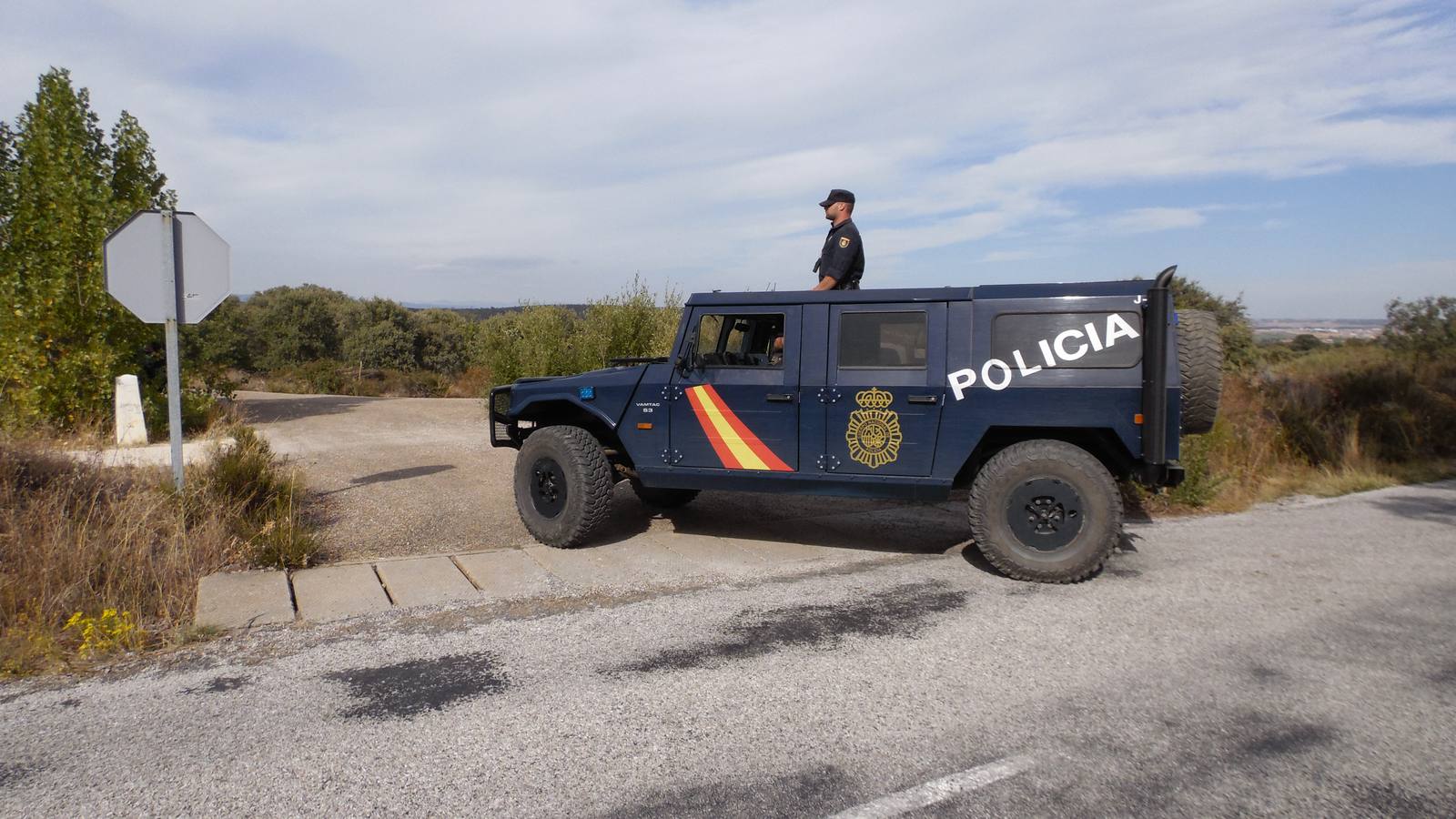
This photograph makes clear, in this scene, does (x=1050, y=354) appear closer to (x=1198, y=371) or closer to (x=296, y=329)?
(x=1198, y=371)

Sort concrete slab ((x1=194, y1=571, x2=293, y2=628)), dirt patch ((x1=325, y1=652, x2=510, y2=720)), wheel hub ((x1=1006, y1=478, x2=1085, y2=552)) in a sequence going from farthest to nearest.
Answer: wheel hub ((x1=1006, y1=478, x2=1085, y2=552))
concrete slab ((x1=194, y1=571, x2=293, y2=628))
dirt patch ((x1=325, y1=652, x2=510, y2=720))

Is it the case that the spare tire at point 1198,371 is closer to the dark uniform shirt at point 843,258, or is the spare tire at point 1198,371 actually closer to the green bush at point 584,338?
the dark uniform shirt at point 843,258

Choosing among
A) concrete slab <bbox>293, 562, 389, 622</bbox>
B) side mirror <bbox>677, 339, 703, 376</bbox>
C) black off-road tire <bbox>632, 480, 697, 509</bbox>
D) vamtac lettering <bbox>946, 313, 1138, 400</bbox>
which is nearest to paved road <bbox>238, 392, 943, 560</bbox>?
black off-road tire <bbox>632, 480, 697, 509</bbox>

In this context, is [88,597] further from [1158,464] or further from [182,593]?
[1158,464]

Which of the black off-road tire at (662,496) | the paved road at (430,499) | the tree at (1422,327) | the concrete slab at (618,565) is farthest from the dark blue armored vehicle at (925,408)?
the tree at (1422,327)

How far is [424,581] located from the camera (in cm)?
585

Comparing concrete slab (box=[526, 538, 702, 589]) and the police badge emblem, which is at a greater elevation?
the police badge emblem

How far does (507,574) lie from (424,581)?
54cm

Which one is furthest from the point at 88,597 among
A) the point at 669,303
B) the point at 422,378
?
the point at 422,378

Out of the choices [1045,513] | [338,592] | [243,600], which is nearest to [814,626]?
[1045,513]

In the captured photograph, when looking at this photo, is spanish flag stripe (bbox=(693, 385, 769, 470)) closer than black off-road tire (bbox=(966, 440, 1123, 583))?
No

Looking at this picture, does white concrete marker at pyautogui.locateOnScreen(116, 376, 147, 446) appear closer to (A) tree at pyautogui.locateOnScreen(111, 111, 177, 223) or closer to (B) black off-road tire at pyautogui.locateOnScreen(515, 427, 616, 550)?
(A) tree at pyautogui.locateOnScreen(111, 111, 177, 223)

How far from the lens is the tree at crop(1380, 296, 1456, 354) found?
14.7m

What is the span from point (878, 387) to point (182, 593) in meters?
4.60
